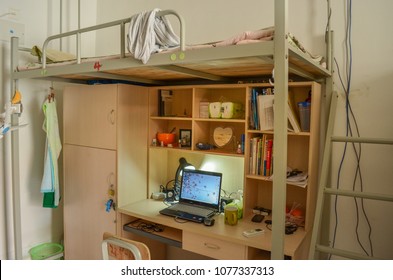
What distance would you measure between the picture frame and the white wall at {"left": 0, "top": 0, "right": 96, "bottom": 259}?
1291mm

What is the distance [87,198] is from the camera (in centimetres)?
266

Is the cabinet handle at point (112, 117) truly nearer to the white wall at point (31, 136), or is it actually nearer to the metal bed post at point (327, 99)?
the white wall at point (31, 136)

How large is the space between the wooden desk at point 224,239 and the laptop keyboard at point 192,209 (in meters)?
0.08

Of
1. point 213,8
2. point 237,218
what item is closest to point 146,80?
point 213,8

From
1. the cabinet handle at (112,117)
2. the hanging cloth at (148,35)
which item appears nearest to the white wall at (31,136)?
the cabinet handle at (112,117)

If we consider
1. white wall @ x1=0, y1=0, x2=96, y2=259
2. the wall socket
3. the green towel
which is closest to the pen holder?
the green towel

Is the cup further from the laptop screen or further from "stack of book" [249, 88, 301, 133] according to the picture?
"stack of book" [249, 88, 301, 133]

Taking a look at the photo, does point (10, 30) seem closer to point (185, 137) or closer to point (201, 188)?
point (185, 137)

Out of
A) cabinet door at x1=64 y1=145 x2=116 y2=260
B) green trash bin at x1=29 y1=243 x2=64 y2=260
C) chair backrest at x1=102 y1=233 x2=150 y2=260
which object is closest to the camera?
chair backrest at x1=102 y1=233 x2=150 y2=260

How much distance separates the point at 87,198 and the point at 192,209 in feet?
3.15

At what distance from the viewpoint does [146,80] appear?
267cm

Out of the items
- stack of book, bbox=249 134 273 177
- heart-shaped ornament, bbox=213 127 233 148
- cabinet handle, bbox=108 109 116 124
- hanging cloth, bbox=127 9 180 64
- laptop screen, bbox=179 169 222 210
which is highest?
hanging cloth, bbox=127 9 180 64

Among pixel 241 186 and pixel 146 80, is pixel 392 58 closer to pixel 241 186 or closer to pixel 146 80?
pixel 241 186

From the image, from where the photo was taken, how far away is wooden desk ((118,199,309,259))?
1.87 meters
